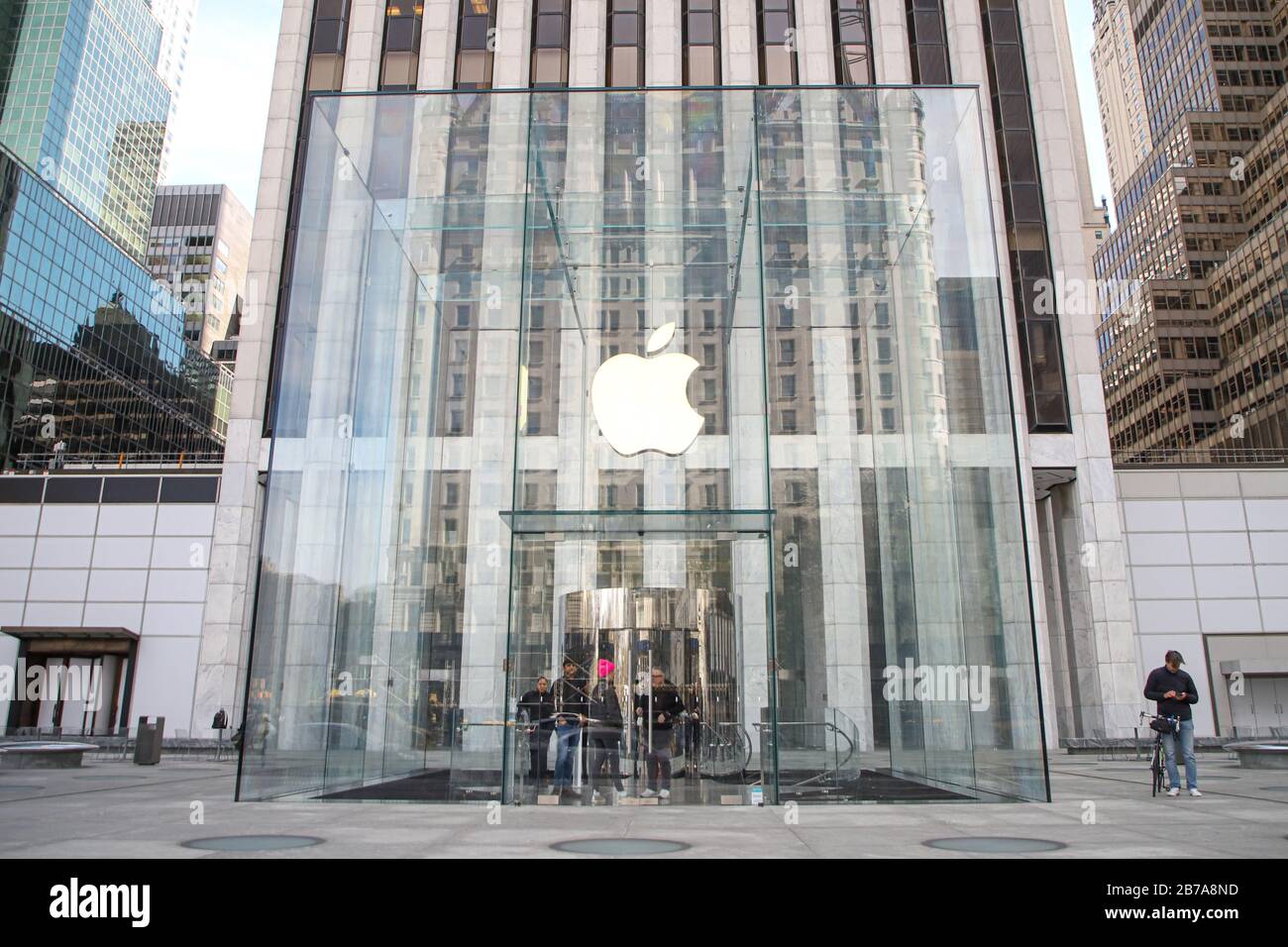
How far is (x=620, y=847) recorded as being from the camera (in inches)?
331

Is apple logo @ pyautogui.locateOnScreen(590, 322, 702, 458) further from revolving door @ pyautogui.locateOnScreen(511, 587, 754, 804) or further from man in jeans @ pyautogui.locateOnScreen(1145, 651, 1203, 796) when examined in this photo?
man in jeans @ pyautogui.locateOnScreen(1145, 651, 1203, 796)

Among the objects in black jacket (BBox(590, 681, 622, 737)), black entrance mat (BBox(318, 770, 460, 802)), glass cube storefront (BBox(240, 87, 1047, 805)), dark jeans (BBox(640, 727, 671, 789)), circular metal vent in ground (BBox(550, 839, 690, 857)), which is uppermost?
glass cube storefront (BBox(240, 87, 1047, 805))

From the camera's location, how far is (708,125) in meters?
16.5

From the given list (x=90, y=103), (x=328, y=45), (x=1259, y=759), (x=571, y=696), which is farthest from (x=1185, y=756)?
(x=90, y=103)

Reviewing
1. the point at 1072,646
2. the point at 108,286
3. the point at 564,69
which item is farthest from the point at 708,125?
the point at 108,286

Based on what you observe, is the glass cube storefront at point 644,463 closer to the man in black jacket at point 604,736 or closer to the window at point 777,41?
the man in black jacket at point 604,736

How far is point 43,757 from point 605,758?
14284 mm

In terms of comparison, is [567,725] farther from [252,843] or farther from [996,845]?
[996,845]

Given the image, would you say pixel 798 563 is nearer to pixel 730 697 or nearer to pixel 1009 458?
pixel 730 697

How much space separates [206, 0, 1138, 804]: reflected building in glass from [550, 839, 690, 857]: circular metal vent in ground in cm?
482

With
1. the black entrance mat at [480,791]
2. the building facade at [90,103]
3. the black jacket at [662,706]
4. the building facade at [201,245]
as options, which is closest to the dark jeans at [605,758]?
the black jacket at [662,706]

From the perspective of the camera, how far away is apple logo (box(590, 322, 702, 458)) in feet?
54.0

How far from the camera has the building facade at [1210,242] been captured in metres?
83.0

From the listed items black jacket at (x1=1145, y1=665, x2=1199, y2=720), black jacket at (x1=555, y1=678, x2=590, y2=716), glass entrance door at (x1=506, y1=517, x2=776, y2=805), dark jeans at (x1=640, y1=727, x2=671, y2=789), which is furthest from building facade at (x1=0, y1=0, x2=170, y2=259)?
black jacket at (x1=1145, y1=665, x2=1199, y2=720)
